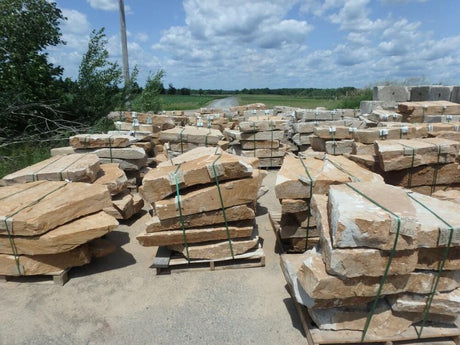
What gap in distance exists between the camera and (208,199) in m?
3.85

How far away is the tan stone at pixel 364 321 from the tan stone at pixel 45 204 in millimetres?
3236

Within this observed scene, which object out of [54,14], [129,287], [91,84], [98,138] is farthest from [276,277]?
[54,14]

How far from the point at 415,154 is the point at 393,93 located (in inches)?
402

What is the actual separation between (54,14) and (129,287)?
12285mm

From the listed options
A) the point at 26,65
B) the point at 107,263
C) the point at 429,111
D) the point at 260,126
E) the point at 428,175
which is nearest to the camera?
the point at 107,263

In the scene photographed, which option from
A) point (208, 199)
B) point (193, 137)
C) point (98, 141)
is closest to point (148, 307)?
point (208, 199)

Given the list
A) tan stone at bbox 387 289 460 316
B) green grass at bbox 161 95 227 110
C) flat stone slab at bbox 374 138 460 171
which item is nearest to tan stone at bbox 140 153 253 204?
tan stone at bbox 387 289 460 316

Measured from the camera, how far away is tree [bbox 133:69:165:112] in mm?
16156

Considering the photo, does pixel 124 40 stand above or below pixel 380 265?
above

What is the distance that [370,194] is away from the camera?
297 cm

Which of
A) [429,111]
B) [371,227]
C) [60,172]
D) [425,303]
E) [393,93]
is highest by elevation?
[393,93]

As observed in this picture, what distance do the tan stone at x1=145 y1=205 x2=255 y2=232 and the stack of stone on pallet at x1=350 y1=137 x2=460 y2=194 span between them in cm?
272

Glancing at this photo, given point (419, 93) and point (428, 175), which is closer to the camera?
point (428, 175)

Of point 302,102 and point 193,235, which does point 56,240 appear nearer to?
point 193,235
